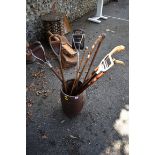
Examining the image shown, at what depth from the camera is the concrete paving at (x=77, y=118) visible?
204cm

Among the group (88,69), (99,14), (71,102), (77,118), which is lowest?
(77,118)

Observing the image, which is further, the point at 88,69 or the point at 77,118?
the point at 77,118

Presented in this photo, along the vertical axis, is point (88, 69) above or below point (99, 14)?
below

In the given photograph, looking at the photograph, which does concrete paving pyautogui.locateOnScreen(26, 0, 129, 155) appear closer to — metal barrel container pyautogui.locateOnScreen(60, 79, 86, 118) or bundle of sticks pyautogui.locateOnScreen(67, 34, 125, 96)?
metal barrel container pyautogui.locateOnScreen(60, 79, 86, 118)

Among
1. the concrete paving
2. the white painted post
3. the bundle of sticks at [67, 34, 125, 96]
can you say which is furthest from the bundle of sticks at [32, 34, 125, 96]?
the white painted post

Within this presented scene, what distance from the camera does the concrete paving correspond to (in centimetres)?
204

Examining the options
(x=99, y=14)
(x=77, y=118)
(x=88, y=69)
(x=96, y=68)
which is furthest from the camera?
(x=99, y=14)

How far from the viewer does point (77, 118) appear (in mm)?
2326

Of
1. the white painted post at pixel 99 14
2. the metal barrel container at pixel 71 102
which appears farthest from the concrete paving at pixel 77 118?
the white painted post at pixel 99 14

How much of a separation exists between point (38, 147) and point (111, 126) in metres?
0.83

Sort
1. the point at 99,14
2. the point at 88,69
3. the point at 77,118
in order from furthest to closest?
the point at 99,14 → the point at 77,118 → the point at 88,69

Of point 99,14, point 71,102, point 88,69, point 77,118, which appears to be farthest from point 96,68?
point 99,14

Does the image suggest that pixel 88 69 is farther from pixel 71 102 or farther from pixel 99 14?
pixel 99 14
